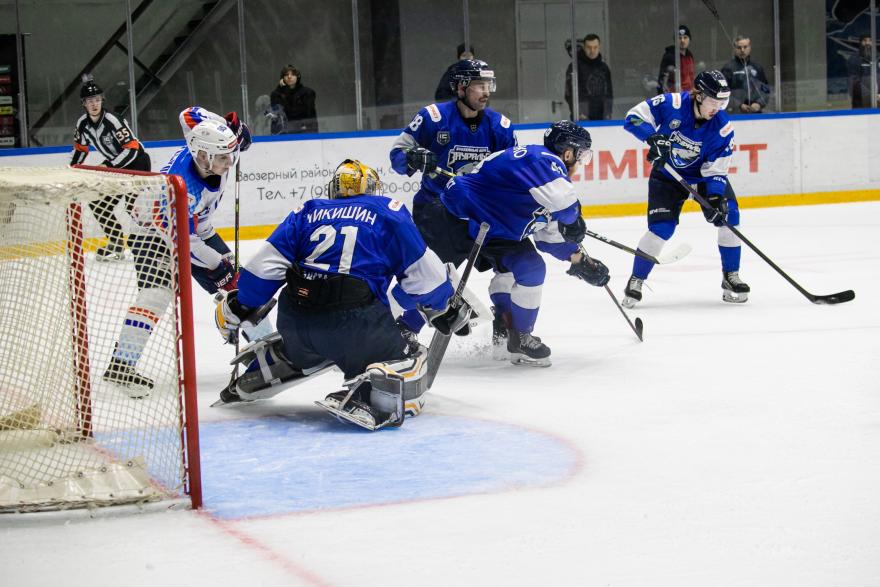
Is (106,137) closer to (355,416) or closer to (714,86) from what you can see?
(714,86)

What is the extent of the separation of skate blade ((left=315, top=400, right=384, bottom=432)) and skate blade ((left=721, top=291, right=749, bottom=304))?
279 centimetres

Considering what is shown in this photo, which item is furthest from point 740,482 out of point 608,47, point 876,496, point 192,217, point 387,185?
point 608,47

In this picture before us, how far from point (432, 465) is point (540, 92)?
25.2 ft

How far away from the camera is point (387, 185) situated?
8.98m

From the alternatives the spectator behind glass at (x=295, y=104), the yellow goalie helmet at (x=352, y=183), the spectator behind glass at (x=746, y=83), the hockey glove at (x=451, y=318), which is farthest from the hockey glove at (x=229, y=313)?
the spectator behind glass at (x=746, y=83)

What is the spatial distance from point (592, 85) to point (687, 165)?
14.3 feet

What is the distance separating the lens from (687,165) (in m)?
5.76

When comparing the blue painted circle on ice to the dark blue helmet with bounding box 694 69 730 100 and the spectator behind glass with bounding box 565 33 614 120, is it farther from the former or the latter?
the spectator behind glass with bounding box 565 33 614 120

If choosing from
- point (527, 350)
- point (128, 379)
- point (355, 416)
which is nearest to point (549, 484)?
point (355, 416)

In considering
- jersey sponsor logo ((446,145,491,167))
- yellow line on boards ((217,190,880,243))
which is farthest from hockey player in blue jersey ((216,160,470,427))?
yellow line on boards ((217,190,880,243))

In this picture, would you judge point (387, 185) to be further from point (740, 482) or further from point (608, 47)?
point (740, 482)

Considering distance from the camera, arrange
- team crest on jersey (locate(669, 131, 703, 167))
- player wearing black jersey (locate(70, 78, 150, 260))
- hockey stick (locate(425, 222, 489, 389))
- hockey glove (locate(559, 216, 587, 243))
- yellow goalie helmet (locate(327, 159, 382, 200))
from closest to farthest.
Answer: yellow goalie helmet (locate(327, 159, 382, 200)), hockey stick (locate(425, 222, 489, 389)), hockey glove (locate(559, 216, 587, 243)), team crest on jersey (locate(669, 131, 703, 167)), player wearing black jersey (locate(70, 78, 150, 260))

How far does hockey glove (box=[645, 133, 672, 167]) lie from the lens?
5.54 m

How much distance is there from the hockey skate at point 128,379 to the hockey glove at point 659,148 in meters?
2.87
